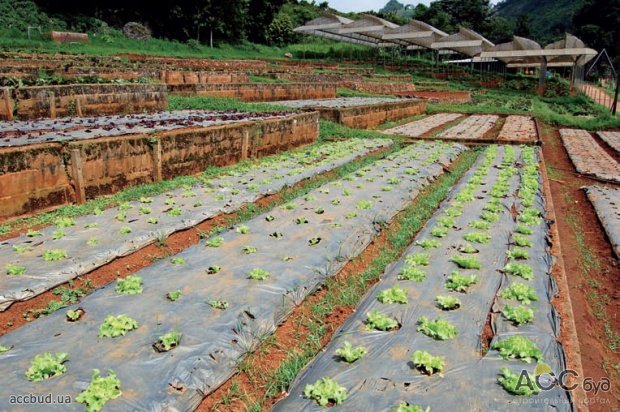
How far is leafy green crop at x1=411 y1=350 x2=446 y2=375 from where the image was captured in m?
3.90

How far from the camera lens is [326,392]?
3609 millimetres

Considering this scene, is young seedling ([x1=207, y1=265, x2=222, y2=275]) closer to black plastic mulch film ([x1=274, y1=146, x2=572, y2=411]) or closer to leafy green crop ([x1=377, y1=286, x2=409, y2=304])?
black plastic mulch film ([x1=274, y1=146, x2=572, y2=411])

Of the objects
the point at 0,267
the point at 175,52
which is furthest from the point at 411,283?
the point at 175,52

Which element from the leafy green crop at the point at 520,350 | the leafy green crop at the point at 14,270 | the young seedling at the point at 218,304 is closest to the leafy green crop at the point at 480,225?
the leafy green crop at the point at 520,350

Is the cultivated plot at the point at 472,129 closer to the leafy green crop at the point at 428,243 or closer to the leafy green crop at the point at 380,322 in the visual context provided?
the leafy green crop at the point at 428,243

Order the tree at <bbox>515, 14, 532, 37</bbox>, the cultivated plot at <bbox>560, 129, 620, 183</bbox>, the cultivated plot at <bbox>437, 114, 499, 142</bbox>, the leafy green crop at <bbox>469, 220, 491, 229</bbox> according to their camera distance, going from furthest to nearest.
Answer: the tree at <bbox>515, 14, 532, 37</bbox> → the cultivated plot at <bbox>437, 114, 499, 142</bbox> → the cultivated plot at <bbox>560, 129, 620, 183</bbox> → the leafy green crop at <bbox>469, 220, 491, 229</bbox>

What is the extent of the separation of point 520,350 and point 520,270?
189cm

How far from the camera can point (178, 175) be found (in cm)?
1048

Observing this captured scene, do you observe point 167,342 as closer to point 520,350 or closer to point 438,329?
point 438,329

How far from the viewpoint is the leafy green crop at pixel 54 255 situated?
5770 mm

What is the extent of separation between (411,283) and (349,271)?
1137mm

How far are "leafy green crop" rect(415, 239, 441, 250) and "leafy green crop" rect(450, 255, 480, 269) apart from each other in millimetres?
535

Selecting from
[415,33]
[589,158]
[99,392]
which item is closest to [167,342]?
[99,392]

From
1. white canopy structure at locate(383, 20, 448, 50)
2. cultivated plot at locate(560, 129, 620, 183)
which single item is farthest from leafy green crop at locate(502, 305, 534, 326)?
white canopy structure at locate(383, 20, 448, 50)
